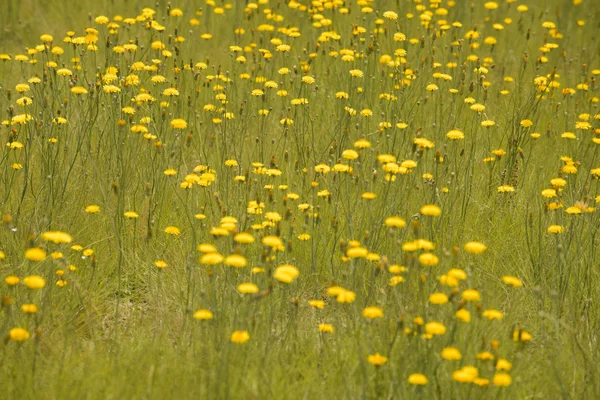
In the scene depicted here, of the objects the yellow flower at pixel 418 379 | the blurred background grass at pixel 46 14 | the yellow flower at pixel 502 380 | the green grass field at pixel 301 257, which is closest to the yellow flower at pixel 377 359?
the green grass field at pixel 301 257

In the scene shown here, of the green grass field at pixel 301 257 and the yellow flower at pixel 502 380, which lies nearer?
the yellow flower at pixel 502 380

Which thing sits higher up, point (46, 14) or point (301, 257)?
point (46, 14)

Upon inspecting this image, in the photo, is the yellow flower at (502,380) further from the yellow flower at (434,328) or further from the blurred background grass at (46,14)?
the blurred background grass at (46,14)

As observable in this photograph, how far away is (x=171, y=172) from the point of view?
369 cm

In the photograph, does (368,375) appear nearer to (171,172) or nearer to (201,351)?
(201,351)

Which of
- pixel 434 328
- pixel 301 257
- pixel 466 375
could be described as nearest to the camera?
pixel 466 375

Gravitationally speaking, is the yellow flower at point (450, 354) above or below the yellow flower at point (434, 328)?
below

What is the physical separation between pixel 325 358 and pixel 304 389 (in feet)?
0.71

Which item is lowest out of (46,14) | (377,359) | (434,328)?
(377,359)

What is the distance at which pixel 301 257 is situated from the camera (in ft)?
12.8

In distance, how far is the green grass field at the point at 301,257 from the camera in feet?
9.24

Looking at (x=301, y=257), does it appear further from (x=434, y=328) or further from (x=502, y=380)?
(x=502, y=380)

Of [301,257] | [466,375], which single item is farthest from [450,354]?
[301,257]

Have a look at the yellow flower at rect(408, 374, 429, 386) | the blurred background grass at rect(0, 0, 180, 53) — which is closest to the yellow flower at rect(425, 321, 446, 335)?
the yellow flower at rect(408, 374, 429, 386)
